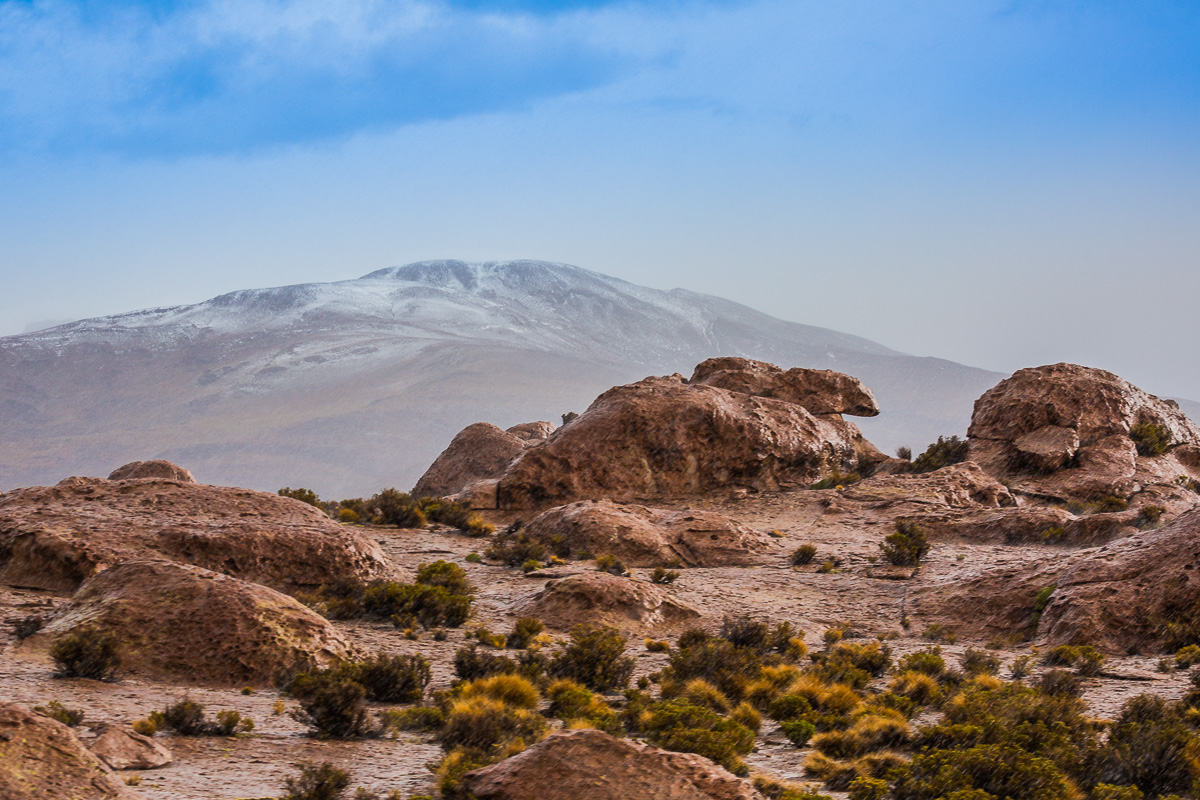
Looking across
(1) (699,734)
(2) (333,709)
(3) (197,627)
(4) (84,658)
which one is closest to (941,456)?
(1) (699,734)

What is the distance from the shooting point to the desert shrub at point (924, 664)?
12.6 meters

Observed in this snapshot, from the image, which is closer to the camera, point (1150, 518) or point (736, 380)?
point (1150, 518)

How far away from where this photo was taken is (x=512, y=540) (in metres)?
22.0

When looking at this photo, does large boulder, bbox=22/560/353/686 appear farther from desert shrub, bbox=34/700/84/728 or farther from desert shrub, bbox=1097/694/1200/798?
desert shrub, bbox=1097/694/1200/798

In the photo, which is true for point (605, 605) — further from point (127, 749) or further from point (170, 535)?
point (127, 749)

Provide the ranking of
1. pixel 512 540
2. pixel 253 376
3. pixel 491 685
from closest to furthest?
pixel 491 685 < pixel 512 540 < pixel 253 376

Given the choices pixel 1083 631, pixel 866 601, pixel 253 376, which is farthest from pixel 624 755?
pixel 253 376

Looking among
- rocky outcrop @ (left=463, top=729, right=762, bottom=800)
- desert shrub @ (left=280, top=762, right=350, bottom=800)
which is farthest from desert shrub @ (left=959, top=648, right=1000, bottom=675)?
desert shrub @ (left=280, top=762, right=350, bottom=800)

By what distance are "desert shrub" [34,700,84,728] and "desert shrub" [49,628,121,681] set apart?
1523 millimetres

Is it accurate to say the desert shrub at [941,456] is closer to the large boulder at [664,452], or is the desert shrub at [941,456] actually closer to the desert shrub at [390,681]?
the large boulder at [664,452]

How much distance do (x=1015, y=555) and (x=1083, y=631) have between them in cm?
622

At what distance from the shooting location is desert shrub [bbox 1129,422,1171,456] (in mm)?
28828

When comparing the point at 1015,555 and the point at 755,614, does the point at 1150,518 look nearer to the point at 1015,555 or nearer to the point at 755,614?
the point at 1015,555

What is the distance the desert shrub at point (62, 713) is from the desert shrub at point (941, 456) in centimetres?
2555
